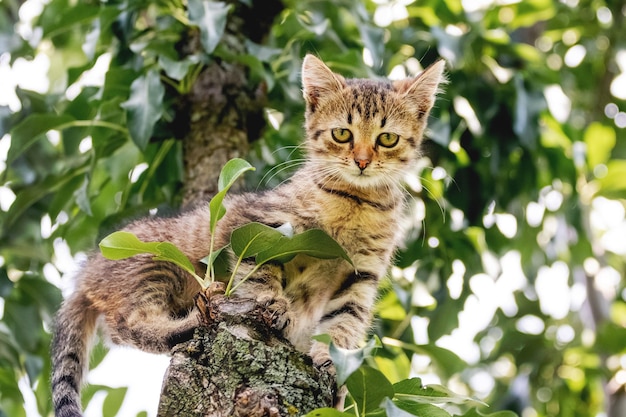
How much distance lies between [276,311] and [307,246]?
1.04 feet

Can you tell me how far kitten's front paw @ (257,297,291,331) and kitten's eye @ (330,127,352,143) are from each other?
1065 millimetres

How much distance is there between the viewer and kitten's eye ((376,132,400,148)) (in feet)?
14.6

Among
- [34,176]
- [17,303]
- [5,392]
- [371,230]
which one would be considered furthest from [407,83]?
[5,392]

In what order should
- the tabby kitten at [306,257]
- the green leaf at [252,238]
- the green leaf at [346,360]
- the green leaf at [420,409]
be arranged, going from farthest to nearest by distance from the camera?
the tabby kitten at [306,257], the green leaf at [252,238], the green leaf at [420,409], the green leaf at [346,360]

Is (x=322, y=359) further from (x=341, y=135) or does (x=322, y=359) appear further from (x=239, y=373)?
(x=341, y=135)

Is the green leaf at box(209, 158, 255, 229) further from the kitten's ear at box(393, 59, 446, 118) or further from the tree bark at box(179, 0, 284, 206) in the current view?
the kitten's ear at box(393, 59, 446, 118)

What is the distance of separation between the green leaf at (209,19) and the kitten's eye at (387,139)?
38.4 inches

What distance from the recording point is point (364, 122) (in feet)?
14.6

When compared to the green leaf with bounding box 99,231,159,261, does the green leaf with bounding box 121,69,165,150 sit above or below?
below

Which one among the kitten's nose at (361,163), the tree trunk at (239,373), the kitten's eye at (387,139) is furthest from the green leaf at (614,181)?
the tree trunk at (239,373)

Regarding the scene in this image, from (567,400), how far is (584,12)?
3.32 m

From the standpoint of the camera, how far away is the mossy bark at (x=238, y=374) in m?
2.90

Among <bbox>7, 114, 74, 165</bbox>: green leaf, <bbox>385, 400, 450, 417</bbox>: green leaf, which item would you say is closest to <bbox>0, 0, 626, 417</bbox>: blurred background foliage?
<bbox>7, 114, 74, 165</bbox>: green leaf

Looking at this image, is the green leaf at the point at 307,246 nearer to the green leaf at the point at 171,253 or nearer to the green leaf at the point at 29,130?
the green leaf at the point at 171,253
